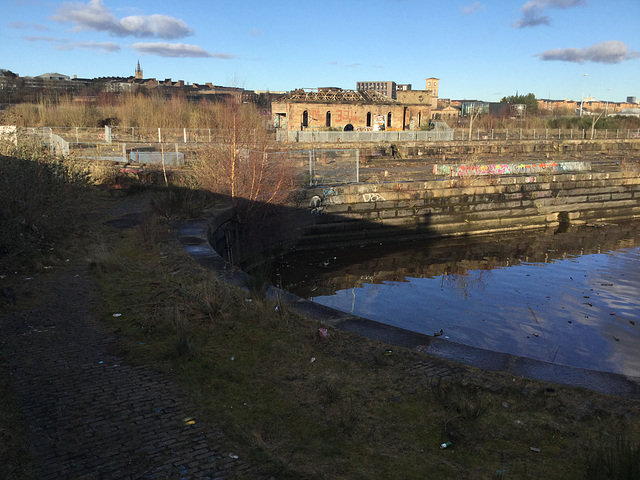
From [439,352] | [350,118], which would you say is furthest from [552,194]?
[350,118]

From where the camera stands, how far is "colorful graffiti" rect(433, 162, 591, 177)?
19.9 m

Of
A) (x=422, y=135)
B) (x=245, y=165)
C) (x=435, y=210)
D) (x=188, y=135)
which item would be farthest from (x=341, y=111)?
(x=245, y=165)

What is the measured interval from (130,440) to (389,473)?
199 cm

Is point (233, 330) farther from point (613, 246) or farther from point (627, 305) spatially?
point (613, 246)

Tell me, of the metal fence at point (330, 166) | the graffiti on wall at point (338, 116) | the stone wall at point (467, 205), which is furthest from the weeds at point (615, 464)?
the graffiti on wall at point (338, 116)

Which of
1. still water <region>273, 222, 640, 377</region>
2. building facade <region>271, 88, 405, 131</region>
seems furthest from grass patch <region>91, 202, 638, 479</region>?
building facade <region>271, 88, 405, 131</region>

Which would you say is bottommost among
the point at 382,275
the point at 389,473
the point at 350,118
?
the point at 382,275

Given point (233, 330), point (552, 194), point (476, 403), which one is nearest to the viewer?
point (476, 403)

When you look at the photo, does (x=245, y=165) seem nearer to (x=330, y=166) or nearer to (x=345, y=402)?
(x=345, y=402)

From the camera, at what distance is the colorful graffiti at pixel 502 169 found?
19.9m

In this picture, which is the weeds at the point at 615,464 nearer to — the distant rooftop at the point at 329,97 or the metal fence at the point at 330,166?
the metal fence at the point at 330,166

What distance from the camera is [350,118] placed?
49875 millimetres

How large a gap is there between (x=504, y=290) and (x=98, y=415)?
9.55 meters

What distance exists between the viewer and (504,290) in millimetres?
11680
